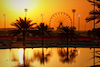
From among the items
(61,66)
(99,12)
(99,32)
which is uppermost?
(99,12)

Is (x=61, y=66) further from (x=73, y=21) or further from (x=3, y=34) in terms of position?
(x=3, y=34)

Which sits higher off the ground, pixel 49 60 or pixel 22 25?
pixel 22 25

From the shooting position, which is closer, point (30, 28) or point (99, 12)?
point (99, 12)

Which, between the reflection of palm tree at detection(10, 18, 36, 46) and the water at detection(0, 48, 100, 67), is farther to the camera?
the reflection of palm tree at detection(10, 18, 36, 46)

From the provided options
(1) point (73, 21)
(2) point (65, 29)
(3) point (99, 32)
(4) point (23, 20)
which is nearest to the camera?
(3) point (99, 32)

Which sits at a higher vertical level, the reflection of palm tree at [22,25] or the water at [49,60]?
the reflection of palm tree at [22,25]

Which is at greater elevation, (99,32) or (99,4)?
(99,4)

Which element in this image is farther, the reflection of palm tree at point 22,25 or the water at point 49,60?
the reflection of palm tree at point 22,25

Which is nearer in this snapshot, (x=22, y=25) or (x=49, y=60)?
(x=49, y=60)

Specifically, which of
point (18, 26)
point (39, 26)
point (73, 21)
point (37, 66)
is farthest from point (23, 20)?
point (73, 21)

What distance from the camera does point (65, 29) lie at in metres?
39.1

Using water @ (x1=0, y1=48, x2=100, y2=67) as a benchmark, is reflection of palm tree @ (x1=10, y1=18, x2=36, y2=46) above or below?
above

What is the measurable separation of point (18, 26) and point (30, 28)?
1819 mm

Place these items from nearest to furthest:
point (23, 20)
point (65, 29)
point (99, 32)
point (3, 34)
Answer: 1. point (99, 32)
2. point (23, 20)
3. point (65, 29)
4. point (3, 34)
